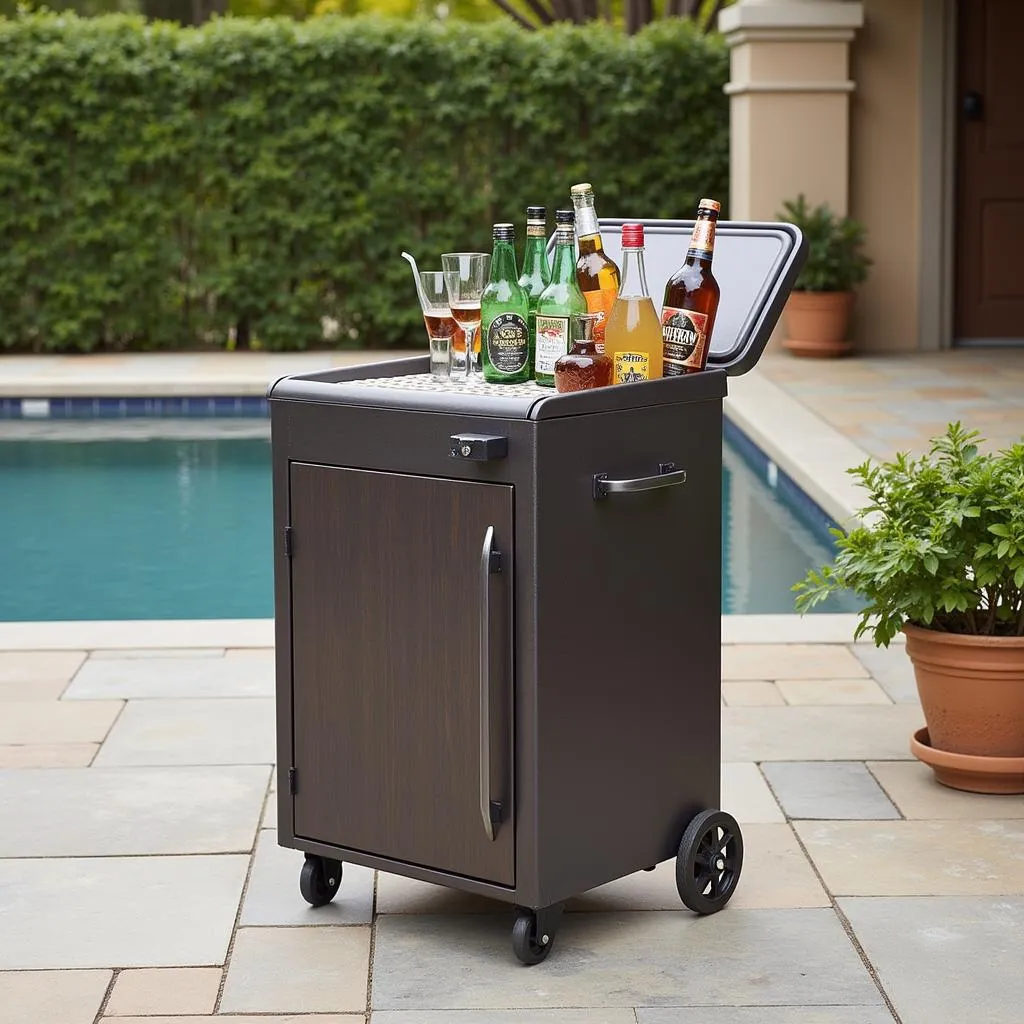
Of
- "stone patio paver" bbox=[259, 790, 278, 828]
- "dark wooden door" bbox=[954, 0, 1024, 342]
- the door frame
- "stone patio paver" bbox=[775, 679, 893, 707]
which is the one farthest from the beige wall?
"stone patio paver" bbox=[259, 790, 278, 828]

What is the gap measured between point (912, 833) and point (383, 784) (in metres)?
1.10

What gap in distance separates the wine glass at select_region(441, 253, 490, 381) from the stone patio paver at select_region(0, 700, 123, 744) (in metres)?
1.45

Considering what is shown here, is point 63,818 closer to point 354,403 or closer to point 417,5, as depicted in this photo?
point 354,403

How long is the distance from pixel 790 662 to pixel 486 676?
6.48ft

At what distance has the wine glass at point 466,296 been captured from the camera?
9.30 feet

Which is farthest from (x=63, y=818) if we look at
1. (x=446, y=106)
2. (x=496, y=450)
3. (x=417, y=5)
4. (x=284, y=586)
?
(x=417, y=5)

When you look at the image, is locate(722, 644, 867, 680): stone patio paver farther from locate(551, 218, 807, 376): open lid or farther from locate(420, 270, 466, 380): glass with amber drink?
locate(420, 270, 466, 380): glass with amber drink

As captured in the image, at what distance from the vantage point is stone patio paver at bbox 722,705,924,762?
3717 mm

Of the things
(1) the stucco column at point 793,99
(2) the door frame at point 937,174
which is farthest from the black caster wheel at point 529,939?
(2) the door frame at point 937,174

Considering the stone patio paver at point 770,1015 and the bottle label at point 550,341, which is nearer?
the stone patio paver at point 770,1015

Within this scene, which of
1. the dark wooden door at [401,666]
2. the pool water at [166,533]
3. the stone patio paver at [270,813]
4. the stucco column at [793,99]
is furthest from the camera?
the stucco column at [793,99]

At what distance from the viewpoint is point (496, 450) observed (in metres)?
2.53

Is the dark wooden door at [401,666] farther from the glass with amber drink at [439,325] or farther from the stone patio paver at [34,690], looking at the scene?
the stone patio paver at [34,690]

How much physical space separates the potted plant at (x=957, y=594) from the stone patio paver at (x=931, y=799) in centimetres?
3
